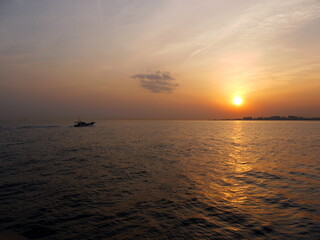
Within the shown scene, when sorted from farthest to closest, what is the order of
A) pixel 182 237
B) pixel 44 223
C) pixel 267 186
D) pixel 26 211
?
pixel 267 186 → pixel 26 211 → pixel 44 223 → pixel 182 237

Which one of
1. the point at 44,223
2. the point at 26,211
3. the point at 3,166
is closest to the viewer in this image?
the point at 44,223

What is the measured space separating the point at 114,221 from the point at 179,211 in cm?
386

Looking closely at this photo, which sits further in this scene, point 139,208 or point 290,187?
point 290,187

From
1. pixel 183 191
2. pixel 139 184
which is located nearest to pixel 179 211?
pixel 183 191

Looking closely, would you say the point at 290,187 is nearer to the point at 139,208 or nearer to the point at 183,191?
the point at 183,191

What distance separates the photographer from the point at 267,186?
16547mm

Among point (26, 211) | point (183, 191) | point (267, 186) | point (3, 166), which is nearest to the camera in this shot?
point (26, 211)

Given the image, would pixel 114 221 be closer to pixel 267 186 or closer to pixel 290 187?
pixel 267 186

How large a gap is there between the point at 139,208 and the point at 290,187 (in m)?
12.8

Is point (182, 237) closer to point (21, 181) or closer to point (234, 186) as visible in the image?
point (234, 186)

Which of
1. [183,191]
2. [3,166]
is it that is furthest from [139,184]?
[3,166]

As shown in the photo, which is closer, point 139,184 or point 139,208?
point 139,208

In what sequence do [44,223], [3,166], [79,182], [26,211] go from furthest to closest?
[3,166], [79,182], [26,211], [44,223]

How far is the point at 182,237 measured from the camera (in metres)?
9.03
